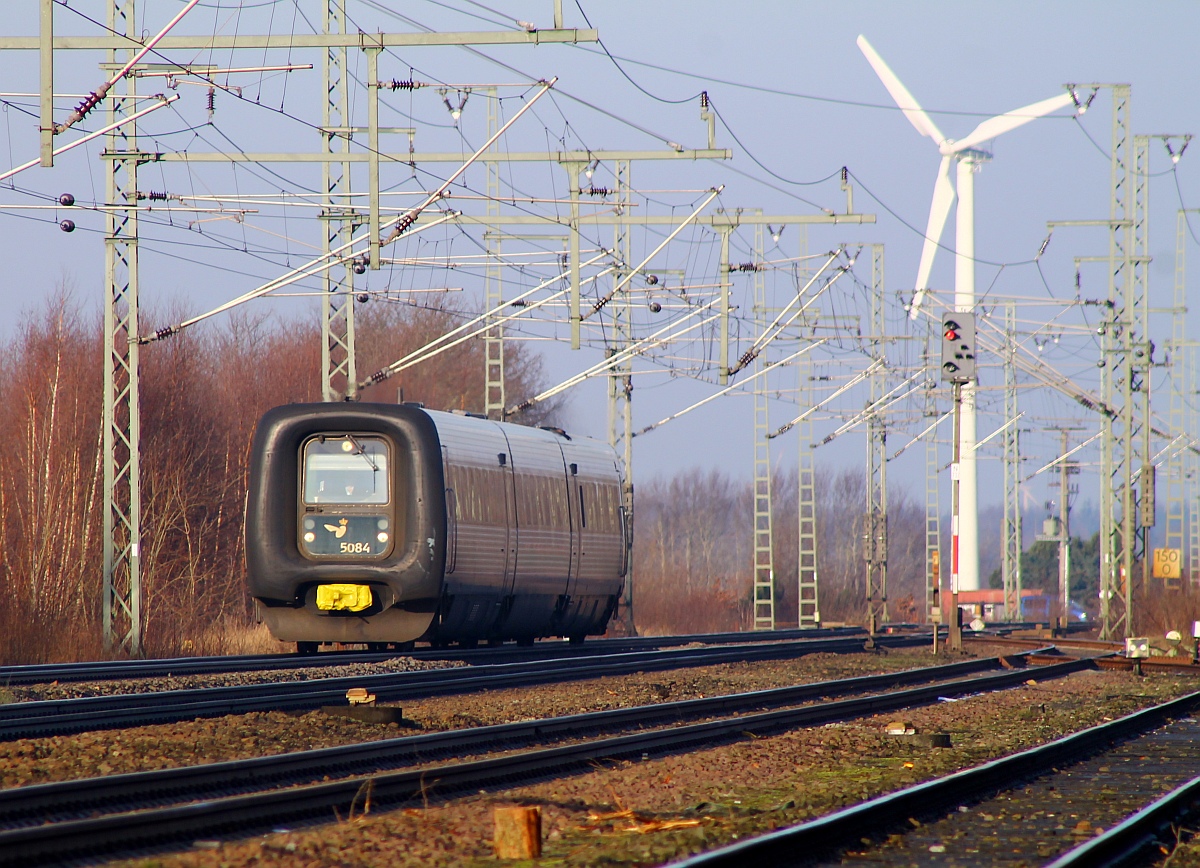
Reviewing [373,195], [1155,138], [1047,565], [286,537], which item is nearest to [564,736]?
[286,537]

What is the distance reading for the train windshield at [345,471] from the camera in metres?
22.1

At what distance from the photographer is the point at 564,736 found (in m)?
13.3

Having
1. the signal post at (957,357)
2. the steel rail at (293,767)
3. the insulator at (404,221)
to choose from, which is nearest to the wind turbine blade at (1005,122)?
the signal post at (957,357)

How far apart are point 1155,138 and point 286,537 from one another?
27.5 meters

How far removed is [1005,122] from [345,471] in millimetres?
49151

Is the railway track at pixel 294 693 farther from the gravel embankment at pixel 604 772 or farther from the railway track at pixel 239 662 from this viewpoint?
the railway track at pixel 239 662

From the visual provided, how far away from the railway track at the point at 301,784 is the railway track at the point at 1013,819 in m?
2.69

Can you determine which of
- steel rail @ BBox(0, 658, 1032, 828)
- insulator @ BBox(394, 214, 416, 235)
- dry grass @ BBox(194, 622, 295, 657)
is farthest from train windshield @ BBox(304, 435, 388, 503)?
steel rail @ BBox(0, 658, 1032, 828)

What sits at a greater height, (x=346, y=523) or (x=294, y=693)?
(x=346, y=523)

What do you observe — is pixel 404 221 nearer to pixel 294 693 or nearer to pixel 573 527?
pixel 573 527

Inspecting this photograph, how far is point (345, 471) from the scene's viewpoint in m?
22.1

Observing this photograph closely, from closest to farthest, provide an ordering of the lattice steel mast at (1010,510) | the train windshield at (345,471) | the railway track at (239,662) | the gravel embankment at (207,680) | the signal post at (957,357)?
the gravel embankment at (207,680), the railway track at (239,662), the train windshield at (345,471), the signal post at (957,357), the lattice steel mast at (1010,510)

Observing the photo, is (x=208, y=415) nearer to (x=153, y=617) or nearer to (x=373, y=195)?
(x=153, y=617)

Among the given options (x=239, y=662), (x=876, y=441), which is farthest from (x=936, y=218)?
(x=239, y=662)
